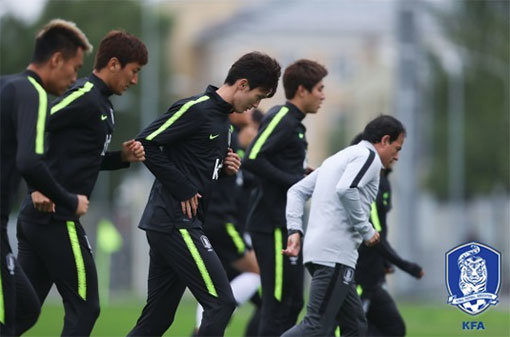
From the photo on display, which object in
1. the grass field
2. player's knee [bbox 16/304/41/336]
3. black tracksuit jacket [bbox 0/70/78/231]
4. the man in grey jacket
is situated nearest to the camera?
black tracksuit jacket [bbox 0/70/78/231]

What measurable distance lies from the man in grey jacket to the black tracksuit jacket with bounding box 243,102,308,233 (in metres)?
1.10

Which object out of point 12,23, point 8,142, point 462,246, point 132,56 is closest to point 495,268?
point 462,246

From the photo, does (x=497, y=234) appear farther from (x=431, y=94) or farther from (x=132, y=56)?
(x=132, y=56)

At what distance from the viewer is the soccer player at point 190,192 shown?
341 inches

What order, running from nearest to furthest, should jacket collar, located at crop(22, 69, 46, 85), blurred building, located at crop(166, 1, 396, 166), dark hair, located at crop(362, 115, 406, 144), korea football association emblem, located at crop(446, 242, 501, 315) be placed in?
jacket collar, located at crop(22, 69, 46, 85) → dark hair, located at crop(362, 115, 406, 144) → korea football association emblem, located at crop(446, 242, 501, 315) → blurred building, located at crop(166, 1, 396, 166)

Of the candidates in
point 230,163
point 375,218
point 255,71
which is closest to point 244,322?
point 375,218

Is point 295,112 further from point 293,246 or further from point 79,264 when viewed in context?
point 79,264

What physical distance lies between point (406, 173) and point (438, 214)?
121ft

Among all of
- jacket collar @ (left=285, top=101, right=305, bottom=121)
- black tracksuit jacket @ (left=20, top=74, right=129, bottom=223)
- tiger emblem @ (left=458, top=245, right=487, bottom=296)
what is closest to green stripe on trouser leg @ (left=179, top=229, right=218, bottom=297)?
black tracksuit jacket @ (left=20, top=74, right=129, bottom=223)

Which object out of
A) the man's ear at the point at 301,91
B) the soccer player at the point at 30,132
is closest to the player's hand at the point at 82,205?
the soccer player at the point at 30,132

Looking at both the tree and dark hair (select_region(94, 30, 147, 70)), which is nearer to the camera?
dark hair (select_region(94, 30, 147, 70))

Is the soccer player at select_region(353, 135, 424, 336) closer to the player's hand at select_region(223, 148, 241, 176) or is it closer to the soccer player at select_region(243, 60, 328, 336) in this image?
the soccer player at select_region(243, 60, 328, 336)

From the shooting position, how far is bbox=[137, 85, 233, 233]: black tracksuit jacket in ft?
28.9

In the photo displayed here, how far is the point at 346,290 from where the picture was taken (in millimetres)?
9242
